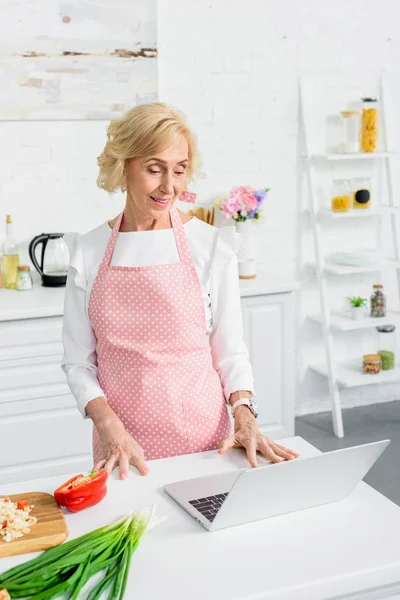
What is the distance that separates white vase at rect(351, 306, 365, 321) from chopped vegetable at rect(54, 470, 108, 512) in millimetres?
2983

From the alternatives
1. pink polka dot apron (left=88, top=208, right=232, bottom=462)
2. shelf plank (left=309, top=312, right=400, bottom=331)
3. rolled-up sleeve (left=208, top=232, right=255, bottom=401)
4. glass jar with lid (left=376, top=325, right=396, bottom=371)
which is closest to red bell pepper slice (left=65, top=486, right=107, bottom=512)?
pink polka dot apron (left=88, top=208, right=232, bottom=462)

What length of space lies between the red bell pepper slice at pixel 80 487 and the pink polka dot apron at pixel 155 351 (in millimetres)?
402

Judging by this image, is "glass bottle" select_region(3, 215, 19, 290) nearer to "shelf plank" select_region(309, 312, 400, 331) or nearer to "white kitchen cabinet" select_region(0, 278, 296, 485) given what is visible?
"white kitchen cabinet" select_region(0, 278, 296, 485)

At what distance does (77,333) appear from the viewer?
2.12 m

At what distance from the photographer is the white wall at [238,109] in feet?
13.1

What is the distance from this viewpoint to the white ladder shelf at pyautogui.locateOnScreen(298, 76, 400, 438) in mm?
4379

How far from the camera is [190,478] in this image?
180cm

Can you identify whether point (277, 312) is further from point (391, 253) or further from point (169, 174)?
point (169, 174)

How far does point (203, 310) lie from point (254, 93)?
248cm

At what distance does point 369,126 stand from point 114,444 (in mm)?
3036

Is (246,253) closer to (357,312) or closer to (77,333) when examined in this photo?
(357,312)

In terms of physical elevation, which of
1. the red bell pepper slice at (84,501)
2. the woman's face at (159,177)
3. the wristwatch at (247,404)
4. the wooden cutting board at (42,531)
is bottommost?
the wooden cutting board at (42,531)

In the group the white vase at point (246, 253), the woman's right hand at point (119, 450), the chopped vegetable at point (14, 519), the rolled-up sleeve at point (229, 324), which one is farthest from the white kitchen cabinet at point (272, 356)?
the chopped vegetable at point (14, 519)

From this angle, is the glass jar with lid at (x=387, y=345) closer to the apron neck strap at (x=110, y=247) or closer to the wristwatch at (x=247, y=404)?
the wristwatch at (x=247, y=404)
